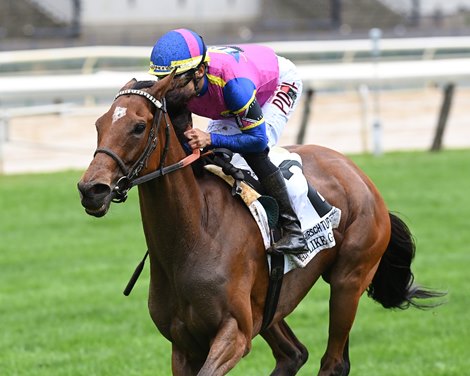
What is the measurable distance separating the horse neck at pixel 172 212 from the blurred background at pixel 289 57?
698 centimetres

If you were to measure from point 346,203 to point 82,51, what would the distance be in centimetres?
1043

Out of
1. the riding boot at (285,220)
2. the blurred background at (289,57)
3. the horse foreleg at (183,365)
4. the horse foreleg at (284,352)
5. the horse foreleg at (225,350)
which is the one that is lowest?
the blurred background at (289,57)

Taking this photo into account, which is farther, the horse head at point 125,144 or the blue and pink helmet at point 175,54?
the blue and pink helmet at point 175,54

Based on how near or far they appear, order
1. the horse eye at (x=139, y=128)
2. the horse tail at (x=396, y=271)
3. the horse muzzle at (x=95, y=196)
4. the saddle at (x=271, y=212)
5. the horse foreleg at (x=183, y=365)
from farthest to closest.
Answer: the horse tail at (x=396, y=271)
the saddle at (x=271, y=212)
the horse foreleg at (x=183, y=365)
the horse eye at (x=139, y=128)
the horse muzzle at (x=95, y=196)

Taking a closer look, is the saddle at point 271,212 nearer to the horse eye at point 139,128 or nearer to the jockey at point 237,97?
the jockey at point 237,97

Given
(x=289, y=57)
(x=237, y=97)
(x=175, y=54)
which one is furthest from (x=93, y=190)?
(x=289, y=57)

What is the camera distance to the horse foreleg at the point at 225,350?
15.5 ft

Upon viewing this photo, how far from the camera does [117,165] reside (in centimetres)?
438

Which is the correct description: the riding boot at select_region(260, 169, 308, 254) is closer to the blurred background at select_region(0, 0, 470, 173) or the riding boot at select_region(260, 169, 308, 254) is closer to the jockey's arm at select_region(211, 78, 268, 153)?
the jockey's arm at select_region(211, 78, 268, 153)

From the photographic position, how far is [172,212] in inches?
192

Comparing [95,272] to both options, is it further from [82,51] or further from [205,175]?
[82,51]

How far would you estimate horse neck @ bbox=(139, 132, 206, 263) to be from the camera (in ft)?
15.8

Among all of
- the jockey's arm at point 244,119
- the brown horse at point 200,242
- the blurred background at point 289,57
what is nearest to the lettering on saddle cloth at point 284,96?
the brown horse at point 200,242

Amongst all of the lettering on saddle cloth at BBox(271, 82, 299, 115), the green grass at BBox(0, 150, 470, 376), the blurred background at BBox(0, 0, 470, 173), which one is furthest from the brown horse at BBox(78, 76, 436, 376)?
the blurred background at BBox(0, 0, 470, 173)
